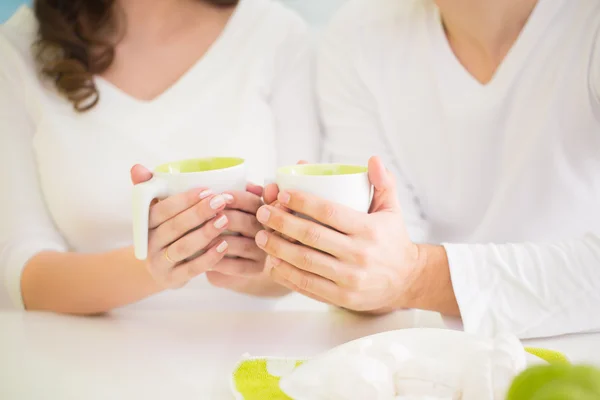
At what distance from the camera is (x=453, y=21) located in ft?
3.32

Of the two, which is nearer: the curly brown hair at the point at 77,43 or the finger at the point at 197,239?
the finger at the point at 197,239

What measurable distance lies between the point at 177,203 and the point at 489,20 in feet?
2.17

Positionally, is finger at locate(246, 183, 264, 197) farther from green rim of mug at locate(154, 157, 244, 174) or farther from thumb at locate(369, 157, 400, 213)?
thumb at locate(369, 157, 400, 213)

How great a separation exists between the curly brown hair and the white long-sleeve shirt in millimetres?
440

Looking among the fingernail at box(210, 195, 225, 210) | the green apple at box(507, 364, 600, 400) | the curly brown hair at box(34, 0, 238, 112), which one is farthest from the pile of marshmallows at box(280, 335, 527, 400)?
the curly brown hair at box(34, 0, 238, 112)

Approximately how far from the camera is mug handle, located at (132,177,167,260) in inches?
24.9

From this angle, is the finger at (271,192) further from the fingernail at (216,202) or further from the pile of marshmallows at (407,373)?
the pile of marshmallows at (407,373)

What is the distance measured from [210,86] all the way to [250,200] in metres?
0.50

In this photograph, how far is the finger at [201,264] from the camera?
70 centimetres

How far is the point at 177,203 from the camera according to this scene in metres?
0.64

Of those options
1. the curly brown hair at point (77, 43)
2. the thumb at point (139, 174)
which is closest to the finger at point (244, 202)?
the thumb at point (139, 174)

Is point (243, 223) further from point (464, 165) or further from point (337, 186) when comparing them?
point (464, 165)

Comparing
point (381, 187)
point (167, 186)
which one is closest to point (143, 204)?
point (167, 186)

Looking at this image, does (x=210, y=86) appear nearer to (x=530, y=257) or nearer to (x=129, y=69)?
(x=129, y=69)
